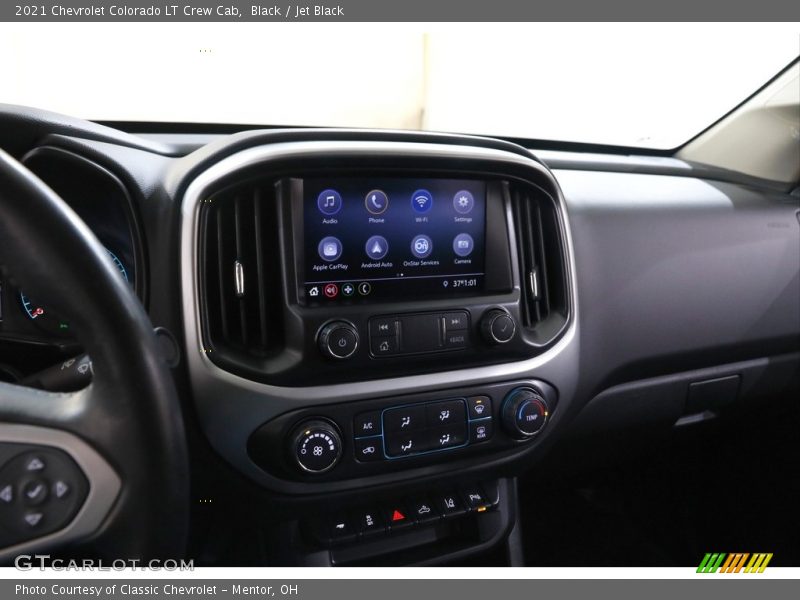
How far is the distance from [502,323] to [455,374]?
0.11m

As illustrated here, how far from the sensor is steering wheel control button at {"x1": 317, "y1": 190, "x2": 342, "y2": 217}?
104 centimetres

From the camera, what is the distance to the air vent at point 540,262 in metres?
1.20

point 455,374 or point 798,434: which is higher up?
point 455,374

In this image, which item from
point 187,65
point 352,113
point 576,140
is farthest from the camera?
point 576,140

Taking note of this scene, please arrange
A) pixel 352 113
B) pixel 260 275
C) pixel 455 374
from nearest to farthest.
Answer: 1. pixel 260 275
2. pixel 455 374
3. pixel 352 113

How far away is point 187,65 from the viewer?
4.14 ft

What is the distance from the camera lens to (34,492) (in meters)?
0.66

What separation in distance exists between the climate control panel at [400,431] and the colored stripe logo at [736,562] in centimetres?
77

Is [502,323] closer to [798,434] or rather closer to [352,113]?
[352,113]

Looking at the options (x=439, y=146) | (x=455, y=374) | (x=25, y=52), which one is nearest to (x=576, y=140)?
(x=439, y=146)

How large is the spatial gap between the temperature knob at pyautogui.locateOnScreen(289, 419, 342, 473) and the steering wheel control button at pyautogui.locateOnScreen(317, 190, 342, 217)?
31 cm

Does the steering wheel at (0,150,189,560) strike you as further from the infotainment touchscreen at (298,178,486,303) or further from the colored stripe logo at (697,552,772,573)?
the colored stripe logo at (697,552,772,573)

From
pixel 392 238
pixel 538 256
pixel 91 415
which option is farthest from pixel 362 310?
pixel 91 415

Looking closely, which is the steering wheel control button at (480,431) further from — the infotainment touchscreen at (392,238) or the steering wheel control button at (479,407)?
the infotainment touchscreen at (392,238)
